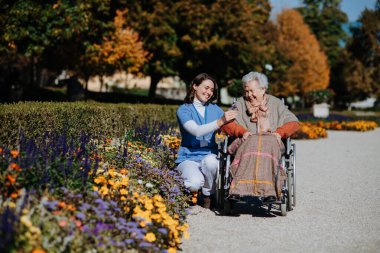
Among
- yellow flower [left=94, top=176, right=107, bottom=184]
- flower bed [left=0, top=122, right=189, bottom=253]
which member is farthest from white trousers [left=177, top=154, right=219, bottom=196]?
yellow flower [left=94, top=176, right=107, bottom=184]

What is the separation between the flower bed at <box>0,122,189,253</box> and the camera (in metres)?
3.38

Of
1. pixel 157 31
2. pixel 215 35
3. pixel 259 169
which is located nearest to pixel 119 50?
pixel 157 31

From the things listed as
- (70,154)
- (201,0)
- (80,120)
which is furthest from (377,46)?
(70,154)

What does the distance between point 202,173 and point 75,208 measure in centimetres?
248

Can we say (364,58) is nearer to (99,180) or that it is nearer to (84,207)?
(99,180)

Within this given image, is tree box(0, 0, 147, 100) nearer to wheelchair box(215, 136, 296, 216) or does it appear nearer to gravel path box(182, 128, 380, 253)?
gravel path box(182, 128, 380, 253)

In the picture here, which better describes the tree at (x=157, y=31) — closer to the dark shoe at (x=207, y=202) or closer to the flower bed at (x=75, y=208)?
the dark shoe at (x=207, y=202)

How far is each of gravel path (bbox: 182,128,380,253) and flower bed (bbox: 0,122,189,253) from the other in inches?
13.5

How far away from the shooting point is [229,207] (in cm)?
590

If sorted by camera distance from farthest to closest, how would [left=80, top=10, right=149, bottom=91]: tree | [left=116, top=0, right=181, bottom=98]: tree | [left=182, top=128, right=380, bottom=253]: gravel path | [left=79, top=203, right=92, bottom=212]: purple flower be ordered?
[left=116, top=0, right=181, bottom=98]: tree
[left=80, top=10, right=149, bottom=91]: tree
[left=182, top=128, right=380, bottom=253]: gravel path
[left=79, top=203, right=92, bottom=212]: purple flower

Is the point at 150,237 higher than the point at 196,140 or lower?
lower

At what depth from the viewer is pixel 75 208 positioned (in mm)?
3914

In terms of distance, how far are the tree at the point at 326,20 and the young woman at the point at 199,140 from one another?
53047 millimetres

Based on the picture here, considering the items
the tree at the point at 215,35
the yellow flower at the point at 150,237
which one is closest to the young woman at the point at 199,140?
the yellow flower at the point at 150,237
